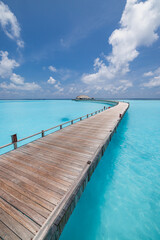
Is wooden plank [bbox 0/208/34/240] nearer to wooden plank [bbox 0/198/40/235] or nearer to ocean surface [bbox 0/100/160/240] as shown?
wooden plank [bbox 0/198/40/235]

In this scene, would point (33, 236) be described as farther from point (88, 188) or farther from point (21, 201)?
point (88, 188)

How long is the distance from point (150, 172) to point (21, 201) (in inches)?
317

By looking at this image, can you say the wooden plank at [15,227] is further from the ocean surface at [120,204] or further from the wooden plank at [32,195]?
the ocean surface at [120,204]

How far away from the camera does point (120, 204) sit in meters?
5.06

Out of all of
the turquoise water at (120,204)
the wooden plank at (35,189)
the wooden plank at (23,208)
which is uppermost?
the wooden plank at (35,189)

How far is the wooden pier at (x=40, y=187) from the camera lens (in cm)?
267

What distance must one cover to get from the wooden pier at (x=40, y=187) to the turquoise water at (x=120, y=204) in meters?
1.67

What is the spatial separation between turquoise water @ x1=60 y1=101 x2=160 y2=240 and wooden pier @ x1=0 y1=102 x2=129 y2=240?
1671 millimetres

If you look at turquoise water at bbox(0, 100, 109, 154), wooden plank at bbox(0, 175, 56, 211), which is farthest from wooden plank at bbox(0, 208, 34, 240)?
turquoise water at bbox(0, 100, 109, 154)

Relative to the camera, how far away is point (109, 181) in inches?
257

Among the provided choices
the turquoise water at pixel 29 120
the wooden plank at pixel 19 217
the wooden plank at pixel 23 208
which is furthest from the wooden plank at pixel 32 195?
the turquoise water at pixel 29 120

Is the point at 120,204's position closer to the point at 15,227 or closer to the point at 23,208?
the point at 23,208

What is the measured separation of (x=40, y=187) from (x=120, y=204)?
423 centimetres

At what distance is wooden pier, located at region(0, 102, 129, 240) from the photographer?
2.67 m
